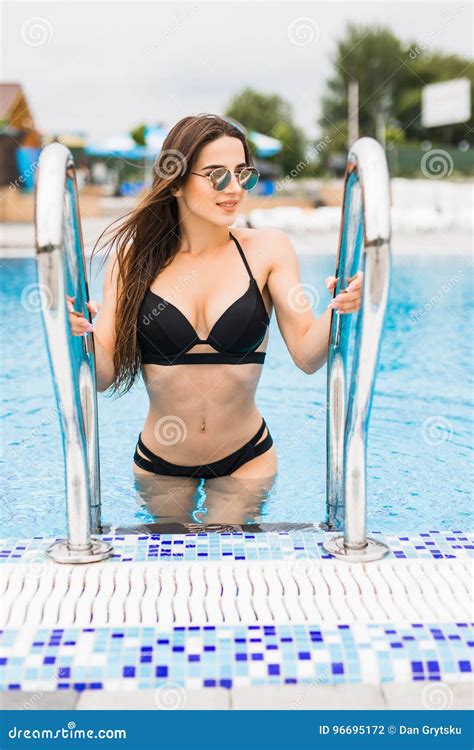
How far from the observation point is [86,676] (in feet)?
5.22

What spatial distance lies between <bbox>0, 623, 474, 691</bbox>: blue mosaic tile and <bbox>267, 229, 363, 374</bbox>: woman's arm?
0.99m

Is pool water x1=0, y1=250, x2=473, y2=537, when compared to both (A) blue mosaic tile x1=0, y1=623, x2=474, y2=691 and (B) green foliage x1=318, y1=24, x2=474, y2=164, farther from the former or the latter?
(B) green foliage x1=318, y1=24, x2=474, y2=164

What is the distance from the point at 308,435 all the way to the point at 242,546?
3.02m

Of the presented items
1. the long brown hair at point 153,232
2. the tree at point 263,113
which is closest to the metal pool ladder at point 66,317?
the long brown hair at point 153,232

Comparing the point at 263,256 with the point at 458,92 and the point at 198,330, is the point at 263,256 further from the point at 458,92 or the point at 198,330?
the point at 458,92

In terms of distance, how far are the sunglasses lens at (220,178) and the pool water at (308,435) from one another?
3.72ft

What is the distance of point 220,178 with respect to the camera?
2.56 meters

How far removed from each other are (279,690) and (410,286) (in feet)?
31.6

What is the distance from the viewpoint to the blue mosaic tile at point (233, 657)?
159 cm

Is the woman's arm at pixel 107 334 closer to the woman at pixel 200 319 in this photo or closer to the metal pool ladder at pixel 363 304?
the woman at pixel 200 319

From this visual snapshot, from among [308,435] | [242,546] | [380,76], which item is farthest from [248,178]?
[380,76]

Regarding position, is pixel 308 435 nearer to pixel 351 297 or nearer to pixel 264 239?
pixel 264 239

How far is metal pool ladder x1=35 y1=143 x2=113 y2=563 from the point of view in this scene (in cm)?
169
